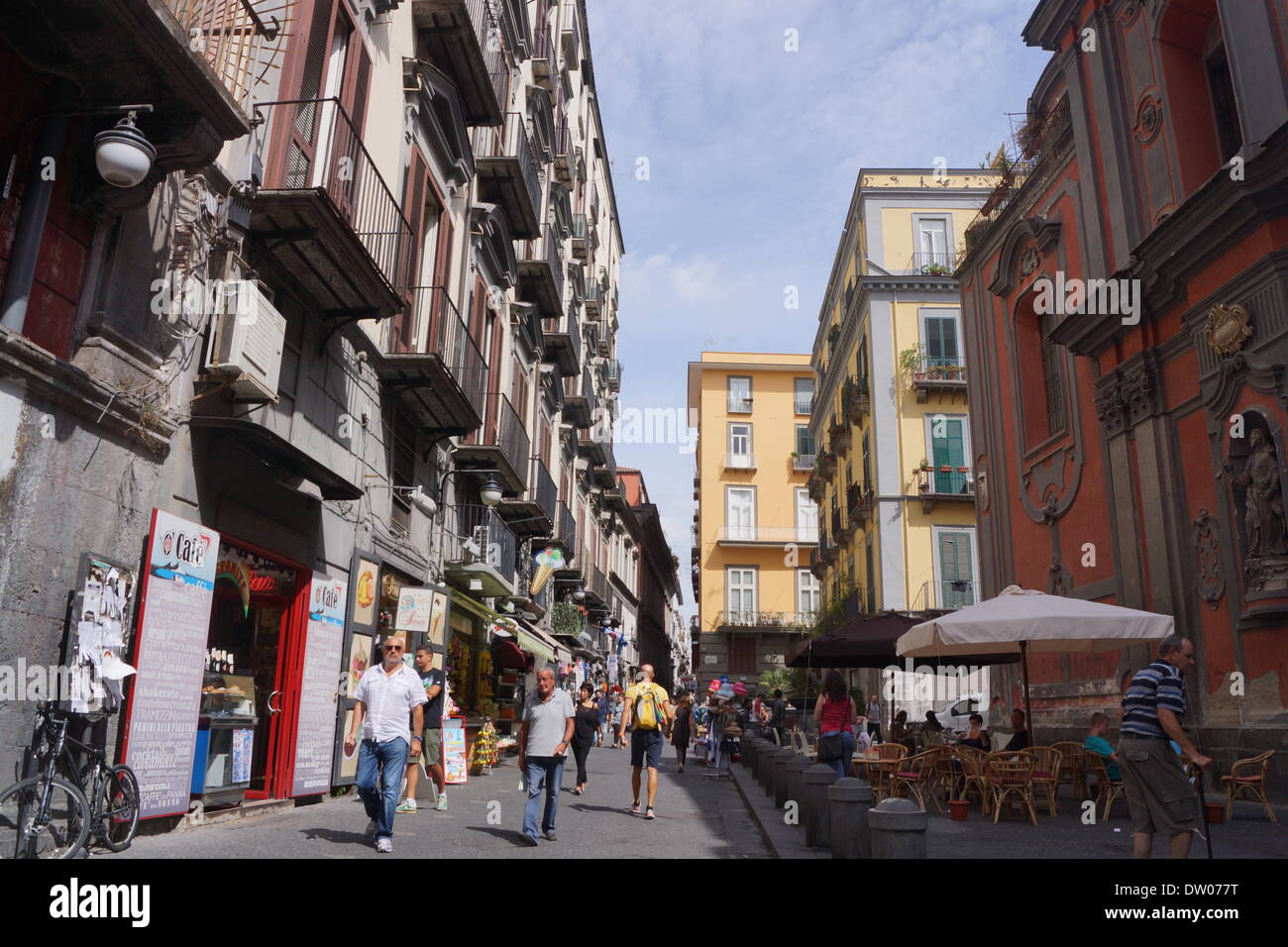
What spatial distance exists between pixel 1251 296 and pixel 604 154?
31.5 m

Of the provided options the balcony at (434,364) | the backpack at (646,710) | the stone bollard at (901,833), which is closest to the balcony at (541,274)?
the balcony at (434,364)

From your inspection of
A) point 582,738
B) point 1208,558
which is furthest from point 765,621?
point 1208,558

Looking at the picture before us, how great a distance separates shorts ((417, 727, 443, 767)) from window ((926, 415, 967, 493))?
899 inches

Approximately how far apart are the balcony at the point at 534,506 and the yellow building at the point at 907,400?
11.6 meters

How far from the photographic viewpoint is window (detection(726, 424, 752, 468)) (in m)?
52.8

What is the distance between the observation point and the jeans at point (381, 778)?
298 inches

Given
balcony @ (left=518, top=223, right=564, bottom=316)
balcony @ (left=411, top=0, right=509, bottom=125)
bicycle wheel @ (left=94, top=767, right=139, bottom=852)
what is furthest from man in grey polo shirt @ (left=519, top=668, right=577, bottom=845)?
balcony @ (left=518, top=223, right=564, bottom=316)

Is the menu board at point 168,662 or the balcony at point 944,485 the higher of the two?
the balcony at point 944,485

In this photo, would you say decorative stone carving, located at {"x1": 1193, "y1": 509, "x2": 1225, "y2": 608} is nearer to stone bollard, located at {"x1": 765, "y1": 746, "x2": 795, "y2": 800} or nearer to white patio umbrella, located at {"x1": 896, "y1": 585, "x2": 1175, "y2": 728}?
white patio umbrella, located at {"x1": 896, "y1": 585, "x2": 1175, "y2": 728}

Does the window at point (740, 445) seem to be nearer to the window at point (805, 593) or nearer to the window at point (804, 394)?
the window at point (804, 394)

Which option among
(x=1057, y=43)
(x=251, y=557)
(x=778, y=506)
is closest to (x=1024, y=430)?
(x=1057, y=43)

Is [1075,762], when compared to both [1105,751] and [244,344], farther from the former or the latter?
[244,344]

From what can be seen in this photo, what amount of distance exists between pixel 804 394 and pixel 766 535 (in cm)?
901

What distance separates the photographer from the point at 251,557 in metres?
9.66
